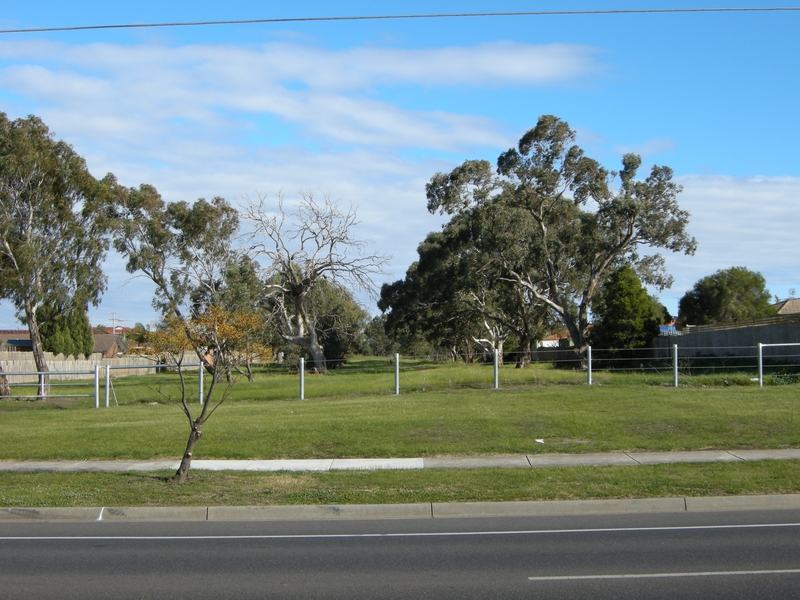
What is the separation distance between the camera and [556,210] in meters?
44.5

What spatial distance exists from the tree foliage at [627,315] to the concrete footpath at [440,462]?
29.0 meters

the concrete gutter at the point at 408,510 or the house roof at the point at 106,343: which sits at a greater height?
the house roof at the point at 106,343

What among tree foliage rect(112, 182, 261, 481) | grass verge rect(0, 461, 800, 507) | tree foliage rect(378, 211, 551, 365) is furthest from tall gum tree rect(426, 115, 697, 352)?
grass verge rect(0, 461, 800, 507)

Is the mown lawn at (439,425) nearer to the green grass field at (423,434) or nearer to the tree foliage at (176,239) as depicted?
the green grass field at (423,434)

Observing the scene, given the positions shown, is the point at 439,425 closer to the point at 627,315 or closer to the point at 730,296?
the point at 627,315

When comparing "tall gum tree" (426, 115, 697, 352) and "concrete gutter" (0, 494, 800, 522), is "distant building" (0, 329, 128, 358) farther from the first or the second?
"concrete gutter" (0, 494, 800, 522)

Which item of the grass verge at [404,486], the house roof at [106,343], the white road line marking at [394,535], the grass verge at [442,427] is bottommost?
the white road line marking at [394,535]

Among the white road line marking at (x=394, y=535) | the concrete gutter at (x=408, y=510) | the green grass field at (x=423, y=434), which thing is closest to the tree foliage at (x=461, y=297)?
the green grass field at (x=423, y=434)

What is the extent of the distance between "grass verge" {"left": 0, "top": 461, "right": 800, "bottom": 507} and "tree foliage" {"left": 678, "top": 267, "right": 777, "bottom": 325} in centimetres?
6882

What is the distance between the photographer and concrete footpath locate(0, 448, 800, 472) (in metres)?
13.3

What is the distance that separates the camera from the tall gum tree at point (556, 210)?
1594 inches

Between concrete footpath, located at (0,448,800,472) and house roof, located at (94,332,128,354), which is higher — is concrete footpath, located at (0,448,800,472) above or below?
below

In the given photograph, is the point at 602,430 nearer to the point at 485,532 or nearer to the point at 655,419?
the point at 655,419

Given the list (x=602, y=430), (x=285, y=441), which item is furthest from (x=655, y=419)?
(x=285, y=441)
